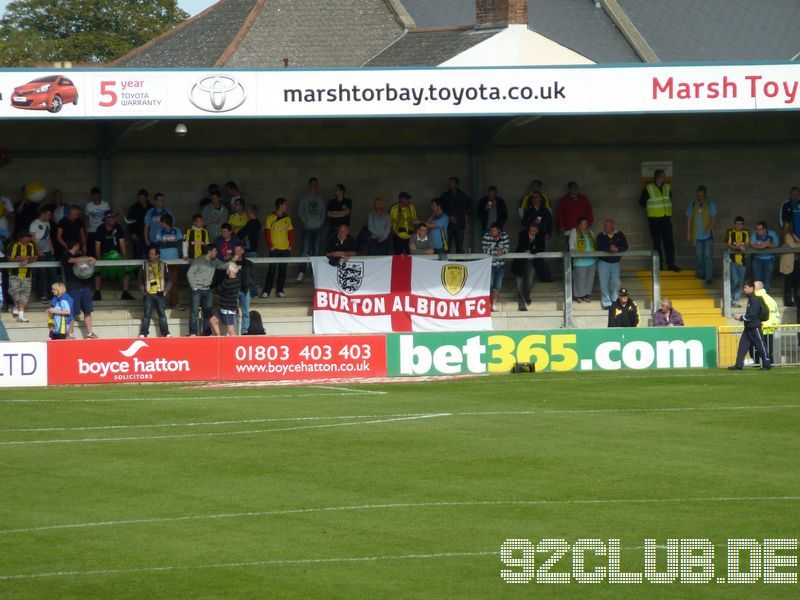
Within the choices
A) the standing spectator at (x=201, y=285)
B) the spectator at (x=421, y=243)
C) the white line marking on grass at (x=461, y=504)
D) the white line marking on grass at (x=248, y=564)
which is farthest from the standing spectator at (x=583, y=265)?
the white line marking on grass at (x=248, y=564)

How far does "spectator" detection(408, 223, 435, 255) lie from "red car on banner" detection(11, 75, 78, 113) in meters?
7.68

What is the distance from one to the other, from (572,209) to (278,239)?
22.0 ft

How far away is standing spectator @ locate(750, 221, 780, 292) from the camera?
Answer: 99.3 ft

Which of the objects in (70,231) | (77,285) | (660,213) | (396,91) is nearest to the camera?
(77,285)

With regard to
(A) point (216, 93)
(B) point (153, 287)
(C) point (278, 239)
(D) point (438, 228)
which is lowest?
(B) point (153, 287)

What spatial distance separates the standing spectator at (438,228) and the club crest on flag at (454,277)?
0.60m

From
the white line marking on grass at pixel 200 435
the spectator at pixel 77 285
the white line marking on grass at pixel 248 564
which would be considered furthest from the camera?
the spectator at pixel 77 285

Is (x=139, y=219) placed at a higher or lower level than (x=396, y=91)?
lower

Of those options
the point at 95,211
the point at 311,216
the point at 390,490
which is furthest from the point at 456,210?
the point at 390,490

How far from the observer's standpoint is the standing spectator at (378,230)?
99.2 feet

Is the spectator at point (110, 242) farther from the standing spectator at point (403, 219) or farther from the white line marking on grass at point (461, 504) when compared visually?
the white line marking on grass at point (461, 504)

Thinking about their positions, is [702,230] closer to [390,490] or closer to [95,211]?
[95,211]

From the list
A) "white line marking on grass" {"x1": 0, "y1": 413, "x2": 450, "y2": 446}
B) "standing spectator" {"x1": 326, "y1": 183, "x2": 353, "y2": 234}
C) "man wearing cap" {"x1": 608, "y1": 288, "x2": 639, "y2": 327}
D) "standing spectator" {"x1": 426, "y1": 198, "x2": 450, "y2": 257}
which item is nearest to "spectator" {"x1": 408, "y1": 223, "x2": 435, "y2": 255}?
"standing spectator" {"x1": 426, "y1": 198, "x2": 450, "y2": 257}

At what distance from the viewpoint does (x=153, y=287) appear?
27.9 meters
